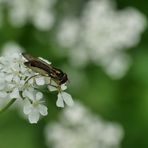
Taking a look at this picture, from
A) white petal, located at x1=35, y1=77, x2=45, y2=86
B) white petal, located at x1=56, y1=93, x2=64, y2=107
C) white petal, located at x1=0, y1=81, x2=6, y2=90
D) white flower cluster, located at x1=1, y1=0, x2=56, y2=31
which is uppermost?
white petal, located at x1=35, y1=77, x2=45, y2=86

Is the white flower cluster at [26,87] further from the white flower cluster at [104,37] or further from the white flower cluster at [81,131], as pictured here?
the white flower cluster at [104,37]

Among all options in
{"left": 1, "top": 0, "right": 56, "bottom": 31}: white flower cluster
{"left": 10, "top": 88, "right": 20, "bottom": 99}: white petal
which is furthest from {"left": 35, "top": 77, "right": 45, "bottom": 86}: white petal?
{"left": 1, "top": 0, "right": 56, "bottom": 31}: white flower cluster

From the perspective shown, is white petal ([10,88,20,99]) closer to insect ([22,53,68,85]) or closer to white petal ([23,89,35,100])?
white petal ([23,89,35,100])

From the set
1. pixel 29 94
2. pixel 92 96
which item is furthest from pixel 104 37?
pixel 29 94

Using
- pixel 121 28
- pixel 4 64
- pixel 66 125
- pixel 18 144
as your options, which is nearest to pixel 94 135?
pixel 66 125

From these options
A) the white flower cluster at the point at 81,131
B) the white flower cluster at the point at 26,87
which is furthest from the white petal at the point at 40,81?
the white flower cluster at the point at 81,131

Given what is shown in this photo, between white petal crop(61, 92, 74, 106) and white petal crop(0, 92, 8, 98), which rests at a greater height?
white petal crop(0, 92, 8, 98)
